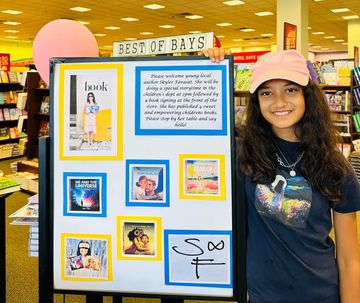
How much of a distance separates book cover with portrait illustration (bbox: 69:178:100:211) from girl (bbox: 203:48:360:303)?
507 millimetres

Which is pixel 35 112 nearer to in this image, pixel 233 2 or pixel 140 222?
pixel 140 222

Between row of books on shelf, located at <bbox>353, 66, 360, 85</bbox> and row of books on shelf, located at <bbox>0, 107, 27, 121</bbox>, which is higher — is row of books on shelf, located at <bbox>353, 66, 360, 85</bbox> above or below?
above

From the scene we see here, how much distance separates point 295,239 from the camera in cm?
133

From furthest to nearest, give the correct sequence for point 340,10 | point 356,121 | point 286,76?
point 340,10
point 356,121
point 286,76

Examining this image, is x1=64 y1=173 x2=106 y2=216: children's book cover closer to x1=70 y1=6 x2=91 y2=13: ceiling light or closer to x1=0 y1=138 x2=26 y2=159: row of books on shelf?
x1=0 y1=138 x2=26 y2=159: row of books on shelf

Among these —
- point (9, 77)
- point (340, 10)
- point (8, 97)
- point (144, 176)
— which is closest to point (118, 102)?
point (144, 176)

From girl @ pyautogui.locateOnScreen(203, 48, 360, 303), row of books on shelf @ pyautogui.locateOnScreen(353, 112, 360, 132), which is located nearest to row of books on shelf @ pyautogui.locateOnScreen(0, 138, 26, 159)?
row of books on shelf @ pyautogui.locateOnScreen(353, 112, 360, 132)

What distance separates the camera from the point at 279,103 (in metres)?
1.34

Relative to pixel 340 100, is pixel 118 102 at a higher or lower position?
lower

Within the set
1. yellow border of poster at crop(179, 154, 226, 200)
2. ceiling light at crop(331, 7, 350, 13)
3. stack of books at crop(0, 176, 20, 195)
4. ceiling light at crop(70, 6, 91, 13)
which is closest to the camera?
yellow border of poster at crop(179, 154, 226, 200)

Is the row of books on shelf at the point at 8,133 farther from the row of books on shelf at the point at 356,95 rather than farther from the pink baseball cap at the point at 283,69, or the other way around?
the pink baseball cap at the point at 283,69

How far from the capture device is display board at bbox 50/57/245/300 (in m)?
1.42

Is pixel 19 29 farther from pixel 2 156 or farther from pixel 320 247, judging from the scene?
pixel 320 247

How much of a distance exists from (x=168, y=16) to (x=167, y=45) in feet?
33.9
